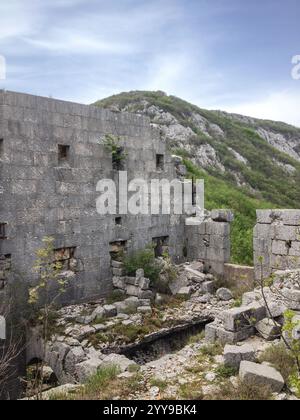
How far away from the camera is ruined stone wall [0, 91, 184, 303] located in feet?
26.5

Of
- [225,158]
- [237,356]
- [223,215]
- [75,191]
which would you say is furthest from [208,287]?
[225,158]

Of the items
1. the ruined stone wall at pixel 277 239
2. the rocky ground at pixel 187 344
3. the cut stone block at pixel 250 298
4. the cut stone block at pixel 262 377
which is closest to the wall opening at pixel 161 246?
the rocky ground at pixel 187 344

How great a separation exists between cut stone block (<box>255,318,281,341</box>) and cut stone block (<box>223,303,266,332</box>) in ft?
0.44

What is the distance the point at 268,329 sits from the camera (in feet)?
21.4

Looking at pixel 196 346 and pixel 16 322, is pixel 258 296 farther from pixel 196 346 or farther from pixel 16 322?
A: pixel 16 322

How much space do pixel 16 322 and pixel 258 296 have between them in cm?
479

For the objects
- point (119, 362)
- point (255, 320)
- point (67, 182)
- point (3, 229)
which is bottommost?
point (119, 362)

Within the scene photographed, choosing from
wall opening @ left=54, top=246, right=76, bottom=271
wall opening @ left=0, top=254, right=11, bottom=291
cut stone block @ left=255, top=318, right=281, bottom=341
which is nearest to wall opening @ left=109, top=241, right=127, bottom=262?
wall opening @ left=54, top=246, right=76, bottom=271

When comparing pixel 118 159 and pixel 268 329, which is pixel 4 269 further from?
pixel 268 329

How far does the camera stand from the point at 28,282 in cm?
832

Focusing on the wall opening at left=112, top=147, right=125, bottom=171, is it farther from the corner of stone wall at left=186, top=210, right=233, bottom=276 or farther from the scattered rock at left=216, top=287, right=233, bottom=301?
the scattered rock at left=216, top=287, right=233, bottom=301

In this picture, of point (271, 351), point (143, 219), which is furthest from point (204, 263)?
point (271, 351)

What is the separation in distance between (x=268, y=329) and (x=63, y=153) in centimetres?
580

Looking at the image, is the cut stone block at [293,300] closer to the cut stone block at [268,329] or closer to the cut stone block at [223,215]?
the cut stone block at [268,329]
